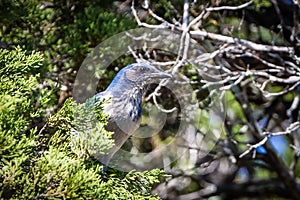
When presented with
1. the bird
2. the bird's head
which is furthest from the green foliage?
the bird's head

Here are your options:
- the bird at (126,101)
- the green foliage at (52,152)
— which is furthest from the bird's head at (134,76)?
the green foliage at (52,152)

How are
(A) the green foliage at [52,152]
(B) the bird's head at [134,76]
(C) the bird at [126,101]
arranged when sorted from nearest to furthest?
(A) the green foliage at [52,152] < (C) the bird at [126,101] < (B) the bird's head at [134,76]

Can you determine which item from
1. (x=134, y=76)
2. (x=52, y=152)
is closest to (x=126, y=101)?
(x=134, y=76)

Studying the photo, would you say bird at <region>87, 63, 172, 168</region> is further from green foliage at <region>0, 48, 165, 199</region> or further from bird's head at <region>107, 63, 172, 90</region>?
green foliage at <region>0, 48, 165, 199</region>

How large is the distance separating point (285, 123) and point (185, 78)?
3.47 ft

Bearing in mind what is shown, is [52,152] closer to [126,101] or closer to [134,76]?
[126,101]

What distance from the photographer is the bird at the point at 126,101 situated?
1715mm

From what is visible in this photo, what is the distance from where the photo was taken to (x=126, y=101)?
5.92ft

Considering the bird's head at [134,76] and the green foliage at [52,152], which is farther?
the bird's head at [134,76]

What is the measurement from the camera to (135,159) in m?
3.01

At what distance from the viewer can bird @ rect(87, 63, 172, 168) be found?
5.63 ft

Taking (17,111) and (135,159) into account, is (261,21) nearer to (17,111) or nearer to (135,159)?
(135,159)

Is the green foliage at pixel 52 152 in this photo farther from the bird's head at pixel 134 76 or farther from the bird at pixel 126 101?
the bird's head at pixel 134 76

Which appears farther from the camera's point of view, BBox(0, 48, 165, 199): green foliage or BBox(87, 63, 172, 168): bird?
BBox(87, 63, 172, 168): bird
